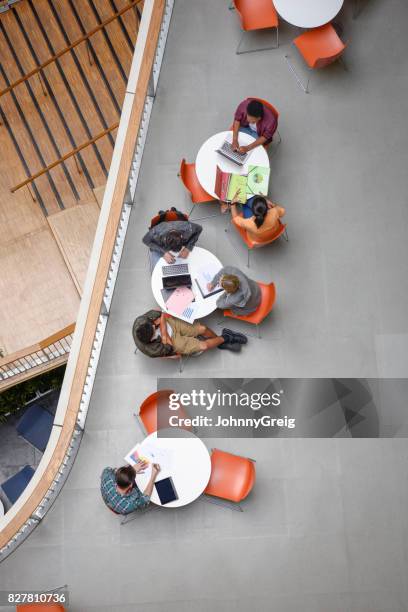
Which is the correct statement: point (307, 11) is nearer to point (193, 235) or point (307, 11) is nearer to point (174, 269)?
point (193, 235)

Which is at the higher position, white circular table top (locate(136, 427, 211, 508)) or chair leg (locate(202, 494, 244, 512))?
white circular table top (locate(136, 427, 211, 508))

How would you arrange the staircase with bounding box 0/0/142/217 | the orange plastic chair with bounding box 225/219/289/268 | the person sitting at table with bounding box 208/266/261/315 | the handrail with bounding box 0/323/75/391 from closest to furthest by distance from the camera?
the person sitting at table with bounding box 208/266/261/315 < the orange plastic chair with bounding box 225/219/289/268 < the handrail with bounding box 0/323/75/391 < the staircase with bounding box 0/0/142/217

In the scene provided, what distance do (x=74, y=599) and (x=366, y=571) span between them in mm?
3200

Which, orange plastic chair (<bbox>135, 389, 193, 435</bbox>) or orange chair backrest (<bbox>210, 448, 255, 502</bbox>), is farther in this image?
orange plastic chair (<bbox>135, 389, 193, 435</bbox>)

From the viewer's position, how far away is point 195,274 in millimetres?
8195

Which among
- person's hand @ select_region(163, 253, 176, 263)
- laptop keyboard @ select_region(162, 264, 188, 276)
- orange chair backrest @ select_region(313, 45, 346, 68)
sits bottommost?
laptop keyboard @ select_region(162, 264, 188, 276)

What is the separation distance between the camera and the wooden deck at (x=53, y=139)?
11.8m

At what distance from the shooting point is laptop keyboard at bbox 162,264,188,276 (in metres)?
8.19

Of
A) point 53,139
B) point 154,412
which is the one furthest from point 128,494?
point 53,139

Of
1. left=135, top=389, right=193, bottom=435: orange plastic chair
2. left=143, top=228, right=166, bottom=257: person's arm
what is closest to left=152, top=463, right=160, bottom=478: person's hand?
left=135, top=389, right=193, bottom=435: orange plastic chair

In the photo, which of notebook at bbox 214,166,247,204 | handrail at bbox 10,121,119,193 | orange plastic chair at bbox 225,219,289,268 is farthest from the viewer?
handrail at bbox 10,121,119,193

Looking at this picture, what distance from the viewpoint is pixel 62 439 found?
7.73m

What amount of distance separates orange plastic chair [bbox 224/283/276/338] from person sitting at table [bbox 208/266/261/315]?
7 cm

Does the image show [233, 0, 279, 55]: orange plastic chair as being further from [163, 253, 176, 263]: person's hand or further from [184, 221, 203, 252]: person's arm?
[163, 253, 176, 263]: person's hand
